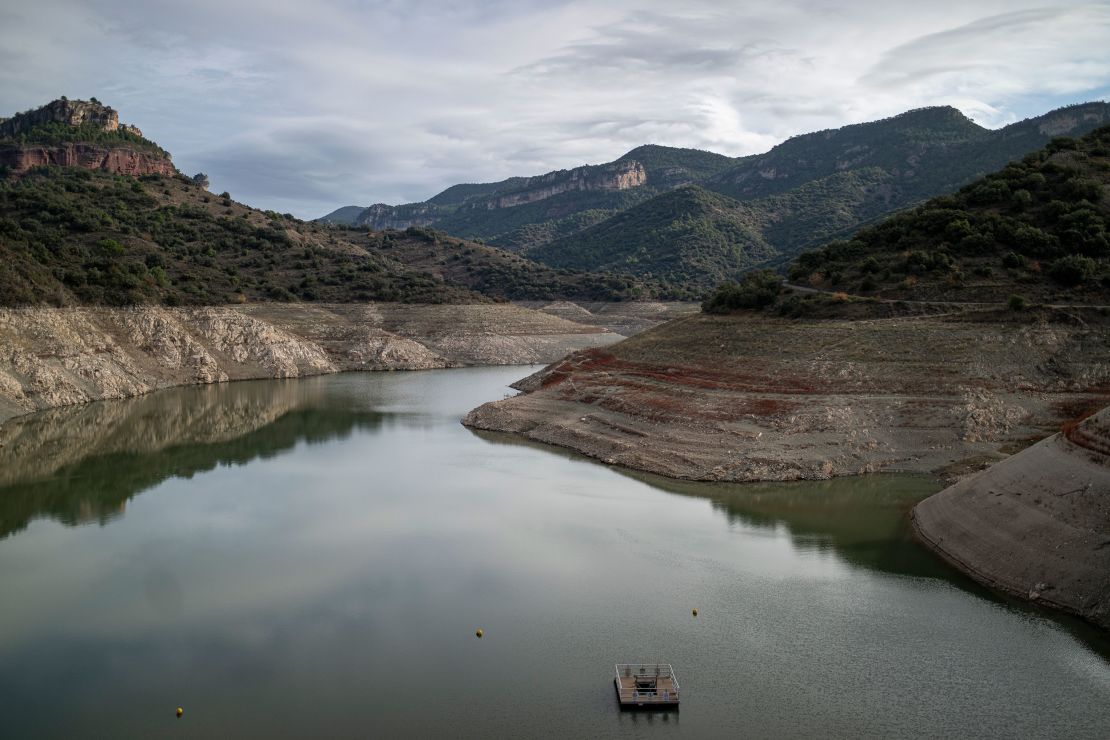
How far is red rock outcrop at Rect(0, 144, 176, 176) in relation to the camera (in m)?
114

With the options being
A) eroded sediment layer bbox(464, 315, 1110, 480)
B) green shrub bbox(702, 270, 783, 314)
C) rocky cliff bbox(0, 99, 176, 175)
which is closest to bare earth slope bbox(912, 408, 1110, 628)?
eroded sediment layer bbox(464, 315, 1110, 480)

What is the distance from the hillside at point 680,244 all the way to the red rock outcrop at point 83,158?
3502 inches

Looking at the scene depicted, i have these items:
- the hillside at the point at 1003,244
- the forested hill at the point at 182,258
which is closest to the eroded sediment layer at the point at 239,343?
the forested hill at the point at 182,258

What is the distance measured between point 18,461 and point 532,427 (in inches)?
987

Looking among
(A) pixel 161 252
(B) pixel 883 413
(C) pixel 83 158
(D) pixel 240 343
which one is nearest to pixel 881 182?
(A) pixel 161 252

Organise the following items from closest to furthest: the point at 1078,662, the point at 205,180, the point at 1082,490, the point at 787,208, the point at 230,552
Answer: the point at 1078,662 < the point at 1082,490 < the point at 230,552 < the point at 205,180 < the point at 787,208

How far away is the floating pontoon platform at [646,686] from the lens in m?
15.3

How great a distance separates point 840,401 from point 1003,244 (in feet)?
59.2

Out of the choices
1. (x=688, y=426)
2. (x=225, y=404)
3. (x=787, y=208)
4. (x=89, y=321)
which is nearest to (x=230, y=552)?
(x=688, y=426)

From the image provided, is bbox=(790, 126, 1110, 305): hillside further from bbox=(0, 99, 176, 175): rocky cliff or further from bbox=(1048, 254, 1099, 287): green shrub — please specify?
bbox=(0, 99, 176, 175): rocky cliff

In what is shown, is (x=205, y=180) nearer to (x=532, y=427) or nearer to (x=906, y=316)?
(x=532, y=427)

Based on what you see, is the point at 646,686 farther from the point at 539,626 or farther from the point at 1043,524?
the point at 1043,524

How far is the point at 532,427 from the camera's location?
45438mm

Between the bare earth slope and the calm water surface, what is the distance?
93cm
